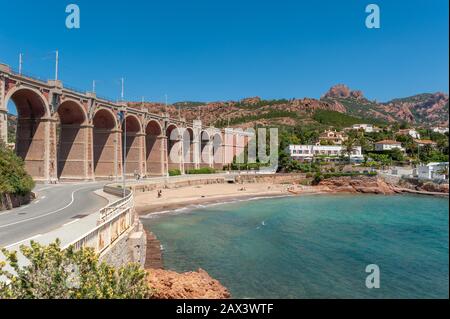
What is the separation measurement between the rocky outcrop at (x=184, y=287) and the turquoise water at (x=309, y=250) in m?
2.93

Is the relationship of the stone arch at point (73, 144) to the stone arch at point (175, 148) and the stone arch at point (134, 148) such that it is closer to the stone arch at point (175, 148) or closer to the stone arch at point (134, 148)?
the stone arch at point (134, 148)

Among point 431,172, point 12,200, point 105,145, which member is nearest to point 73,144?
point 105,145

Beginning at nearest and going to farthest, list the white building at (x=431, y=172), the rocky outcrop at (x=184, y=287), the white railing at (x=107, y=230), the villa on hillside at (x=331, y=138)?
the white railing at (x=107, y=230)
the rocky outcrop at (x=184, y=287)
the white building at (x=431, y=172)
the villa on hillside at (x=331, y=138)

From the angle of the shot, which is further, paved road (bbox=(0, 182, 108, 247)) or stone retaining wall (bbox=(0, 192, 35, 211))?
stone retaining wall (bbox=(0, 192, 35, 211))

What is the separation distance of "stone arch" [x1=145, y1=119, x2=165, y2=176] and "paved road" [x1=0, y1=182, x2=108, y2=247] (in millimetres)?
51850

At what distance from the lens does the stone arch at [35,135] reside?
162 ft

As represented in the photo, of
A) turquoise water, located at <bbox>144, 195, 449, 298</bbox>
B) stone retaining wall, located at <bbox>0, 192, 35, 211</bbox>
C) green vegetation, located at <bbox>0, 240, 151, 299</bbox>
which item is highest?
green vegetation, located at <bbox>0, 240, 151, 299</bbox>

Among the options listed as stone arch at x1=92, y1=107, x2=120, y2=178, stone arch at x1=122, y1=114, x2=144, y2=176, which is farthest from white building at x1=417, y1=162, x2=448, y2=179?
stone arch at x1=92, y1=107, x2=120, y2=178

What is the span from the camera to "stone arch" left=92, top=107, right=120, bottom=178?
228 ft

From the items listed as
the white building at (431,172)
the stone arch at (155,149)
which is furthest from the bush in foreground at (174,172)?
the white building at (431,172)

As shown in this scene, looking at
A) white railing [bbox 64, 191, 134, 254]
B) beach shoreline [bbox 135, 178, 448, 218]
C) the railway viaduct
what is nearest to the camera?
white railing [bbox 64, 191, 134, 254]

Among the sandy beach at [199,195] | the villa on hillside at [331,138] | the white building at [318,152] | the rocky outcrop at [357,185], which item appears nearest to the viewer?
the sandy beach at [199,195]

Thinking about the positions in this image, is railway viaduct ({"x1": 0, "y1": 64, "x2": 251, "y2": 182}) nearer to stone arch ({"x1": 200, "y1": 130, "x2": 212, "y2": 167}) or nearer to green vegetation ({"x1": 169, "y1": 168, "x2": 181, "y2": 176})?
green vegetation ({"x1": 169, "y1": 168, "x2": 181, "y2": 176})

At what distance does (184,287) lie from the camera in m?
15.9
